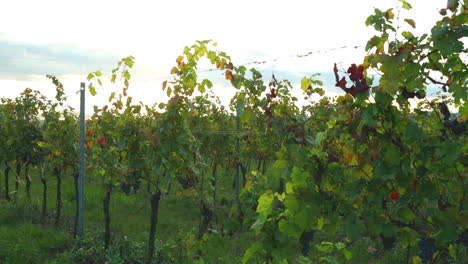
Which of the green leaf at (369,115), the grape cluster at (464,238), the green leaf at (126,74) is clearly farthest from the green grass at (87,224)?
the green leaf at (369,115)

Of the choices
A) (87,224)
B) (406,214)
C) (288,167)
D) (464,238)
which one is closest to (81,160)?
(87,224)

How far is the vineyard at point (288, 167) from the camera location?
1.82 m

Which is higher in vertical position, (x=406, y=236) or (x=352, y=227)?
(x=352, y=227)

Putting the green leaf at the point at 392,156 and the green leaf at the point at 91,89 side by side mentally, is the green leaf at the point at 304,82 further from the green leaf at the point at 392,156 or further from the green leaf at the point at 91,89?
the green leaf at the point at 91,89

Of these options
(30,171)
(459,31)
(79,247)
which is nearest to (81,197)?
(79,247)

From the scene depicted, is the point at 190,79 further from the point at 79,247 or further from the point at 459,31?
the point at 79,247

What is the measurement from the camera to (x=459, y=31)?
1698 millimetres

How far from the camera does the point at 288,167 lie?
2312 mm

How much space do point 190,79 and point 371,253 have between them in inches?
164

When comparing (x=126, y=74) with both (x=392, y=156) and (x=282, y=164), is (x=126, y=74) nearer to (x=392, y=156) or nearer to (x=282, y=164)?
(x=282, y=164)

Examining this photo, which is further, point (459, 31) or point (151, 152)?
point (151, 152)

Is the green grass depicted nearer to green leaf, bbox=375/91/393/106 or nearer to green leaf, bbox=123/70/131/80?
green leaf, bbox=123/70/131/80

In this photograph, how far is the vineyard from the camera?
5.98 ft

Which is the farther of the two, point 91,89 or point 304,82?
point 91,89
